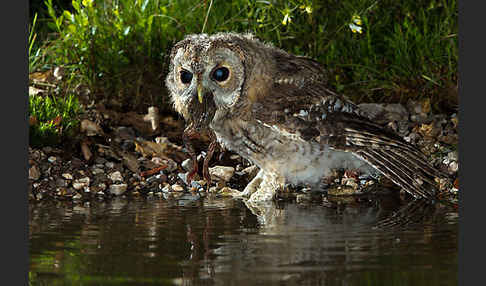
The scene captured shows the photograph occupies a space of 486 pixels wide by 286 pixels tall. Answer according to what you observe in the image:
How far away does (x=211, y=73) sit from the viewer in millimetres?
5320

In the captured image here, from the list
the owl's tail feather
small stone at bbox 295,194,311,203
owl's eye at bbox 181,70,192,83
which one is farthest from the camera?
small stone at bbox 295,194,311,203

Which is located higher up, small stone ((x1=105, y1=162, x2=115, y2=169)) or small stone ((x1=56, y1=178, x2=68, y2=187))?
small stone ((x1=105, y1=162, x2=115, y2=169))

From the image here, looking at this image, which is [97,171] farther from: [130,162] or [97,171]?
[130,162]

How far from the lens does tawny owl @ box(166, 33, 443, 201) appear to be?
529 centimetres

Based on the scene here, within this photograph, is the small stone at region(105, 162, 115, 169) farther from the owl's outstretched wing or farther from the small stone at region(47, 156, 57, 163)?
the owl's outstretched wing

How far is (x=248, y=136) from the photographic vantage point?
5508 millimetres

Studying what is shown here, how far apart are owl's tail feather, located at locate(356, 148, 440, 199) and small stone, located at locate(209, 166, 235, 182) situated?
1.41m

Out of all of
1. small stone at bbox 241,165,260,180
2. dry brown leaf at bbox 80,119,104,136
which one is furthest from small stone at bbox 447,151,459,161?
dry brown leaf at bbox 80,119,104,136

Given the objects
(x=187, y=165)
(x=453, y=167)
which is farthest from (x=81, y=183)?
(x=453, y=167)

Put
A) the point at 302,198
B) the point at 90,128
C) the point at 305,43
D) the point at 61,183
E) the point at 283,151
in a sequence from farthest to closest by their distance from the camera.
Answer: the point at 305,43 < the point at 90,128 < the point at 61,183 < the point at 302,198 < the point at 283,151


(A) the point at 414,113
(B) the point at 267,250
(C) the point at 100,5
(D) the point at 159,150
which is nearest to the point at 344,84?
→ (A) the point at 414,113

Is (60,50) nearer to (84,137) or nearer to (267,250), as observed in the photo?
(84,137)

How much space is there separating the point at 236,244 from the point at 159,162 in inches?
103

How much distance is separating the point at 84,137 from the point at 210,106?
1741mm
